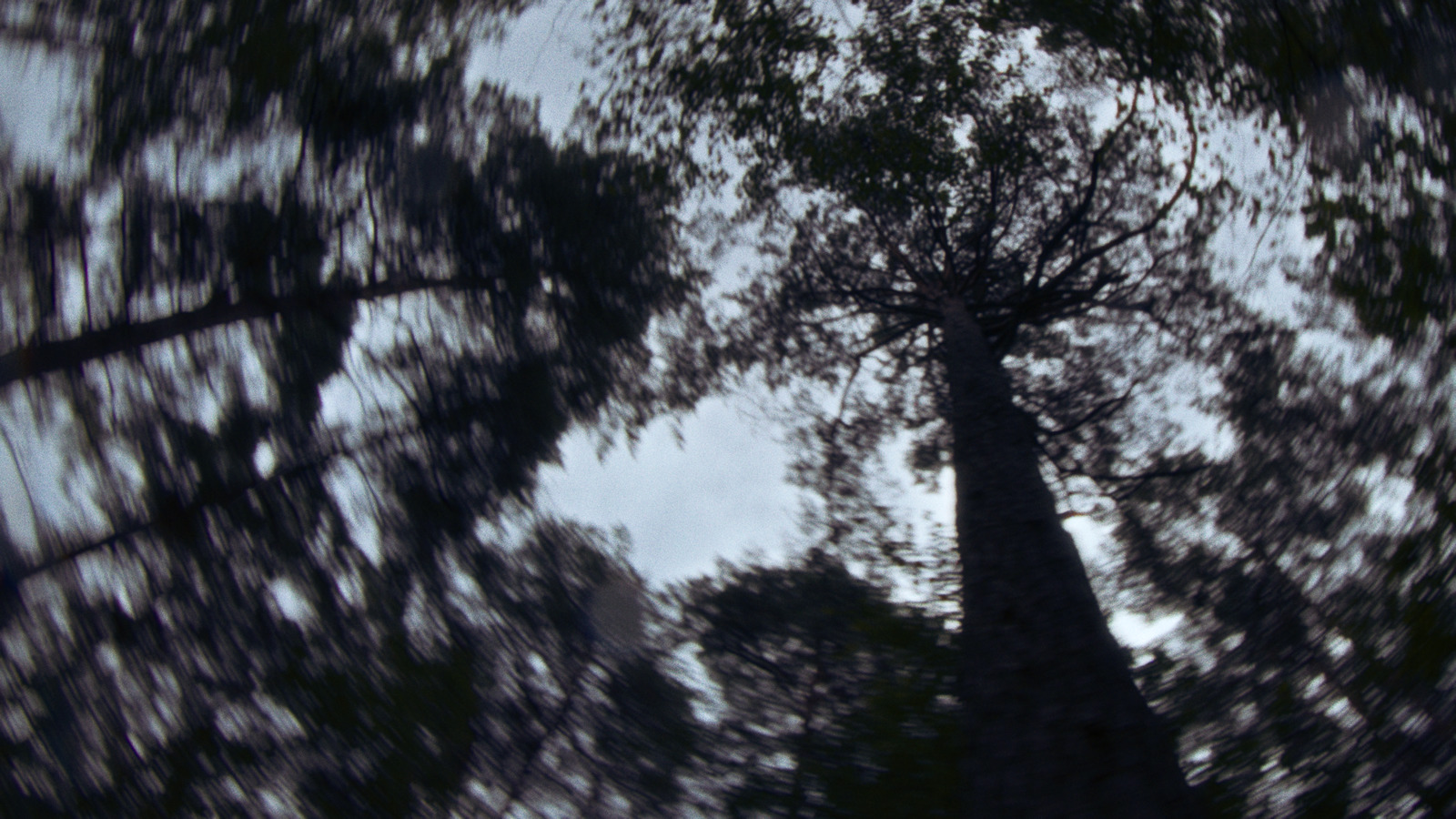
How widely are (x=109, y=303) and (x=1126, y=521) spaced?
6.07 meters

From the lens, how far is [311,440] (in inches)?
131

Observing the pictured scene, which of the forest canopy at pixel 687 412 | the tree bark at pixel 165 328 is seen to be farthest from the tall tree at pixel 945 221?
the tree bark at pixel 165 328

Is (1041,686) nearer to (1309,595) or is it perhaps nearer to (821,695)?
(821,695)

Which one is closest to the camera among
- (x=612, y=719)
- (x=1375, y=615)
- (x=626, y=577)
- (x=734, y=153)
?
(x=1375, y=615)

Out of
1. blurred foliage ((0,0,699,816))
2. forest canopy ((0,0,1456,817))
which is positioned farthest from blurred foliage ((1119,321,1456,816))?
blurred foliage ((0,0,699,816))

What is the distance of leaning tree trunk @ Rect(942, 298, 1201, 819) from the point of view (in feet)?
3.70

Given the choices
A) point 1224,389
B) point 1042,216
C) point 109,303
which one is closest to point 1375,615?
point 1224,389

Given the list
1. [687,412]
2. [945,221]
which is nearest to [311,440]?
[687,412]

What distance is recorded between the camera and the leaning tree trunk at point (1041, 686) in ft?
3.70

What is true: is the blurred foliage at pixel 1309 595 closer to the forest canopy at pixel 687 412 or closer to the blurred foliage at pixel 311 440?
Result: the forest canopy at pixel 687 412

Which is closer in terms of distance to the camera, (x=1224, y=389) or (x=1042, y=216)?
(x=1224, y=389)

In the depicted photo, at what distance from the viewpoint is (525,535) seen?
432 centimetres

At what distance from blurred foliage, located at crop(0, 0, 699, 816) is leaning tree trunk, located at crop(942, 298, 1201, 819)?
105 inches

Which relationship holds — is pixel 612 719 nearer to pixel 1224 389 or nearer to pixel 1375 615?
pixel 1375 615
